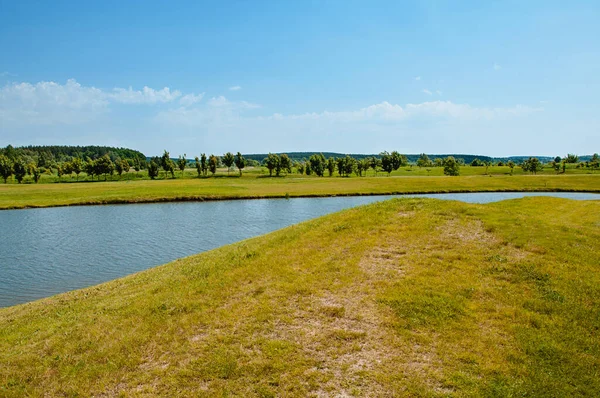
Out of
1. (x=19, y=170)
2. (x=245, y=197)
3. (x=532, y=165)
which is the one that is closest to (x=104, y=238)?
(x=245, y=197)

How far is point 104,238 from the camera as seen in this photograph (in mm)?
35938

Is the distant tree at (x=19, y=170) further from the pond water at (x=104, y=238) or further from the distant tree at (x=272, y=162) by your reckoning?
the distant tree at (x=272, y=162)

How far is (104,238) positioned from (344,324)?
3350cm

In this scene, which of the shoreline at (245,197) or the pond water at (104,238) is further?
the shoreline at (245,197)

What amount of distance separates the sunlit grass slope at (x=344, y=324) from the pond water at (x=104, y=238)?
821 cm

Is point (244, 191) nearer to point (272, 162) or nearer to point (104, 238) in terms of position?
point (104, 238)

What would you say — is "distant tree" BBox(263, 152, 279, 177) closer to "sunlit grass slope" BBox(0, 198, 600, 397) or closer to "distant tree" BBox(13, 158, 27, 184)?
"distant tree" BBox(13, 158, 27, 184)

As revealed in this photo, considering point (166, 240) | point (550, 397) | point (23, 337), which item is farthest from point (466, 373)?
point (166, 240)

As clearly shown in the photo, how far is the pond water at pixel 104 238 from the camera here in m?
24.1

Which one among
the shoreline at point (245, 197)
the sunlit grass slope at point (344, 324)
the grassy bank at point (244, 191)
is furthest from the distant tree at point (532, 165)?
the sunlit grass slope at point (344, 324)

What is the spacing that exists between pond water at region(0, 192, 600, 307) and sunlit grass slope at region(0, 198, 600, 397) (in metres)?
8.21

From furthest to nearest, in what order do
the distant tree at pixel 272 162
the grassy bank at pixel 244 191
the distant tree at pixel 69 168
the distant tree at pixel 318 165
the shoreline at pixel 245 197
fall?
the distant tree at pixel 318 165
the distant tree at pixel 69 168
the distant tree at pixel 272 162
the grassy bank at pixel 244 191
the shoreline at pixel 245 197

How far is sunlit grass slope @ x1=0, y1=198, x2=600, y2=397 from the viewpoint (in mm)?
8719

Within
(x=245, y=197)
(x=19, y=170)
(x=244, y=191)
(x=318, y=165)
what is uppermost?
(x=318, y=165)
